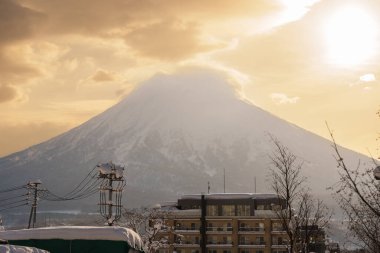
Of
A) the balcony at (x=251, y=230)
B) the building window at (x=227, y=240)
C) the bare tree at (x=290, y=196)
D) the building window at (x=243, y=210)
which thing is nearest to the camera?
the bare tree at (x=290, y=196)

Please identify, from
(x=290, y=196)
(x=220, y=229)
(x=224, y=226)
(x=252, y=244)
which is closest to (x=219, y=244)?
(x=220, y=229)

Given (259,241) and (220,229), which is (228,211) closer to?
(220,229)

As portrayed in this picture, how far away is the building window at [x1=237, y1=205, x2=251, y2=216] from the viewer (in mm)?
98875

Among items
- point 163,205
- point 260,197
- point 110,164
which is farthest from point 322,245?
point 110,164

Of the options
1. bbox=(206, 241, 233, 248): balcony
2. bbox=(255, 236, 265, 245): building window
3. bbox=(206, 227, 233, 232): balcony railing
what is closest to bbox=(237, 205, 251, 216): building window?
bbox=(206, 227, 233, 232): balcony railing

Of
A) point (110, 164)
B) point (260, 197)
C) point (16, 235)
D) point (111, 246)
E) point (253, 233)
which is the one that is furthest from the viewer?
point (260, 197)

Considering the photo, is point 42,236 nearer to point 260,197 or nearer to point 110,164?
point 110,164

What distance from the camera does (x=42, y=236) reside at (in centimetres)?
2264

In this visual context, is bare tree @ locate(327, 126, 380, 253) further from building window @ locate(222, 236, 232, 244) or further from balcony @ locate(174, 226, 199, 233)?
balcony @ locate(174, 226, 199, 233)

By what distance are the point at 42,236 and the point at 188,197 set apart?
80879 mm

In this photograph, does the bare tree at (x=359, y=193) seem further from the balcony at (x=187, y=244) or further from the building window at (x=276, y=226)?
the balcony at (x=187, y=244)

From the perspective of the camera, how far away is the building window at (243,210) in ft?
324

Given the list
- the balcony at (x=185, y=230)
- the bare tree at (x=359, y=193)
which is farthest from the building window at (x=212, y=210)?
the bare tree at (x=359, y=193)

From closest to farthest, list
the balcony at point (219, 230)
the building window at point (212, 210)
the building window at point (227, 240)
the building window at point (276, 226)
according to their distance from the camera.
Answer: the building window at point (276, 226) < the building window at point (227, 240) < the balcony at point (219, 230) < the building window at point (212, 210)
